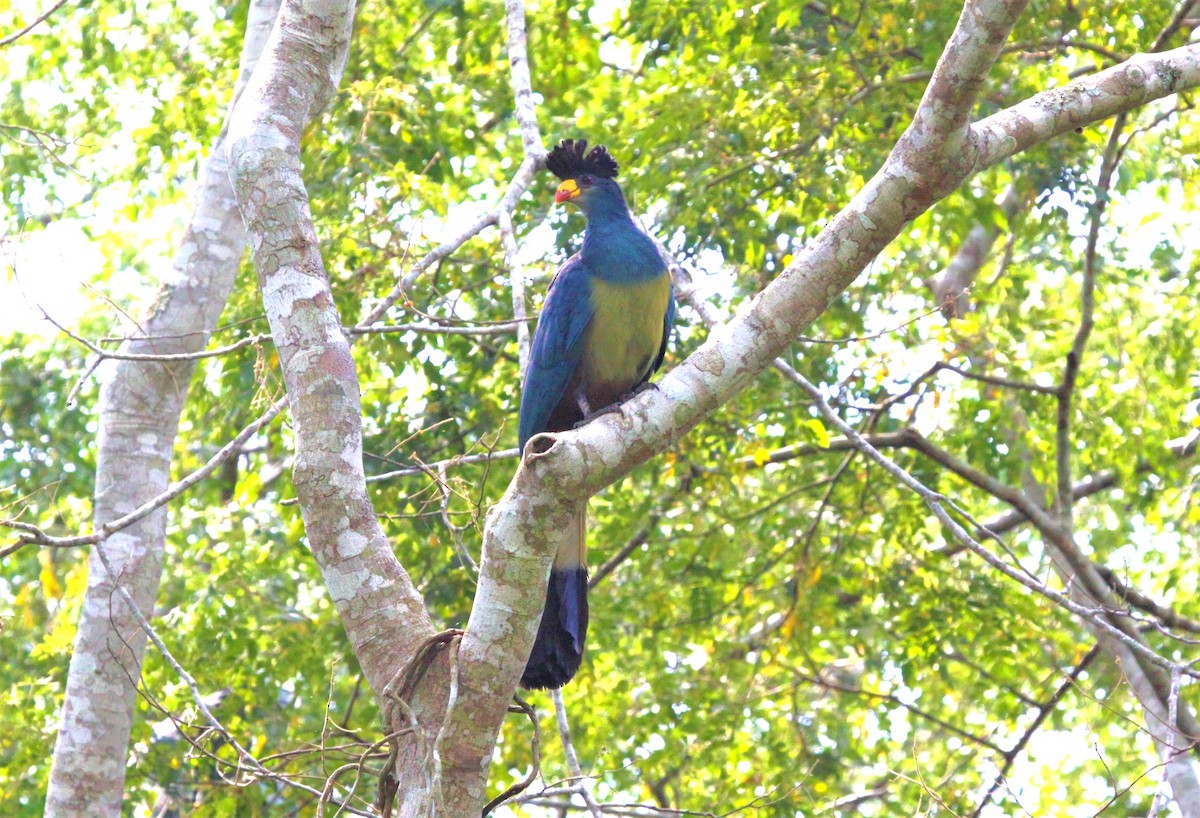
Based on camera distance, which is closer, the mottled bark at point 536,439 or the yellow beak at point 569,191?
the mottled bark at point 536,439

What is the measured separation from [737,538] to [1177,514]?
103 inches

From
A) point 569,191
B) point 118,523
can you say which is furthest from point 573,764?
point 569,191

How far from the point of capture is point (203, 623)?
6.69 metres

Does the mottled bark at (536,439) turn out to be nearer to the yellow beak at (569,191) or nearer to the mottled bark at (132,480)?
the yellow beak at (569,191)

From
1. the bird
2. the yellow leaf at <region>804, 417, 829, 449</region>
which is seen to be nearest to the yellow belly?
the bird

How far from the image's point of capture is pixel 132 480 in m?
4.72

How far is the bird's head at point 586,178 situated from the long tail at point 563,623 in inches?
55.3

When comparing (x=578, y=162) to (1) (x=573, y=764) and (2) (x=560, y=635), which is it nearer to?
(2) (x=560, y=635)

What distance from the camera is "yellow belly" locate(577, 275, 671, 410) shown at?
4.22 metres

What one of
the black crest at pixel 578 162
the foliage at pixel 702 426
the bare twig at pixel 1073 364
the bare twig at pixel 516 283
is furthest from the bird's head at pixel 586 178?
the bare twig at pixel 1073 364

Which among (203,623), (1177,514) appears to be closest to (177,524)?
(203,623)

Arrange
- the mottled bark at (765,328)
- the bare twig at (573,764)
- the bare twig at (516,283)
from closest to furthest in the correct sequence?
the mottled bark at (765,328) → the bare twig at (573,764) → the bare twig at (516,283)

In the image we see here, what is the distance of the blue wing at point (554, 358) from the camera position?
418 centimetres

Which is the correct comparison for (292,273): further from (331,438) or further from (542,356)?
(542,356)
